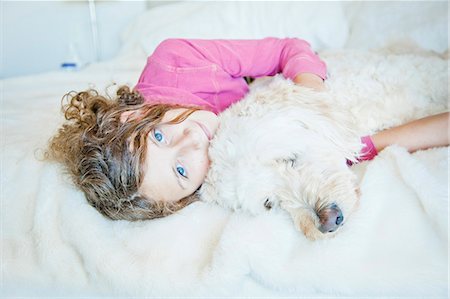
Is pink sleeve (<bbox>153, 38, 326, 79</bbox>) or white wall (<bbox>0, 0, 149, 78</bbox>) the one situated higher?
pink sleeve (<bbox>153, 38, 326, 79</bbox>)

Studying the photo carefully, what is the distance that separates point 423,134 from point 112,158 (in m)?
0.87

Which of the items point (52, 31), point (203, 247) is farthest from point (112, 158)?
point (52, 31)

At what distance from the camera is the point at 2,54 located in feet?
8.04

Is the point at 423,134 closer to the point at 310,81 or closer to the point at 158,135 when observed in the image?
the point at 310,81

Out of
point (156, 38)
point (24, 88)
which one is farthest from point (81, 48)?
point (24, 88)

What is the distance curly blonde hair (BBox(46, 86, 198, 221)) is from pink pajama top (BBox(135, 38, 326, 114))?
0.25 metres

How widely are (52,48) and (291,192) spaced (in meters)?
2.45

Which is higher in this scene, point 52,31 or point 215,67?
point 215,67

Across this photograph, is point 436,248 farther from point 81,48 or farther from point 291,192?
point 81,48

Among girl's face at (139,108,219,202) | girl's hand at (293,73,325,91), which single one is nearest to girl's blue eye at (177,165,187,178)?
girl's face at (139,108,219,202)

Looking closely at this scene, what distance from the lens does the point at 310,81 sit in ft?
4.14

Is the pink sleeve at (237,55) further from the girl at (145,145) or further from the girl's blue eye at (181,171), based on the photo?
the girl's blue eye at (181,171)

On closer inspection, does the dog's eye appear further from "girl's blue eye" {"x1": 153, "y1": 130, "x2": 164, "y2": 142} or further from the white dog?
"girl's blue eye" {"x1": 153, "y1": 130, "x2": 164, "y2": 142}

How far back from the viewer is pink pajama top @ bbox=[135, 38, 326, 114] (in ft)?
4.55
